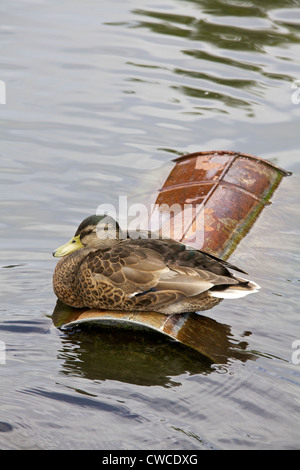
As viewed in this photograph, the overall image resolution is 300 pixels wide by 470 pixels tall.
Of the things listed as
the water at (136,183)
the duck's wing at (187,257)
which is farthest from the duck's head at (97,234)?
the duck's wing at (187,257)

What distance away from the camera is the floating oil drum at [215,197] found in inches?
300

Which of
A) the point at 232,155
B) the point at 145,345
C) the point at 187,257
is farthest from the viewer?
the point at 232,155

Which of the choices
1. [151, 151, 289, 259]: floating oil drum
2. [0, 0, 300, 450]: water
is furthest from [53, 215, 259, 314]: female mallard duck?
[151, 151, 289, 259]: floating oil drum

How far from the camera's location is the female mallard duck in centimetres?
623

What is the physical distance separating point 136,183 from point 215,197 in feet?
4.31

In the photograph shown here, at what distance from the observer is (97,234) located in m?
7.02

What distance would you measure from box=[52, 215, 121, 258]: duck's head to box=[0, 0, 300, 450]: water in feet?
1.38

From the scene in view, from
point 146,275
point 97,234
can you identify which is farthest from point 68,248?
point 146,275

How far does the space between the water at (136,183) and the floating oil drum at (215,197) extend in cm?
20

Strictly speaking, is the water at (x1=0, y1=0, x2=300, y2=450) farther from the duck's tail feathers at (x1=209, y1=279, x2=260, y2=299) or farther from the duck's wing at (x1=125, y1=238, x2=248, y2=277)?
the duck's wing at (x1=125, y1=238, x2=248, y2=277)

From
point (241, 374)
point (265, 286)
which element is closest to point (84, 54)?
point (265, 286)

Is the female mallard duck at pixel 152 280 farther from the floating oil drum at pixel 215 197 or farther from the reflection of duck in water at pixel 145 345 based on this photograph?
the floating oil drum at pixel 215 197

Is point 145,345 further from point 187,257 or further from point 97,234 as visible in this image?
point 97,234
